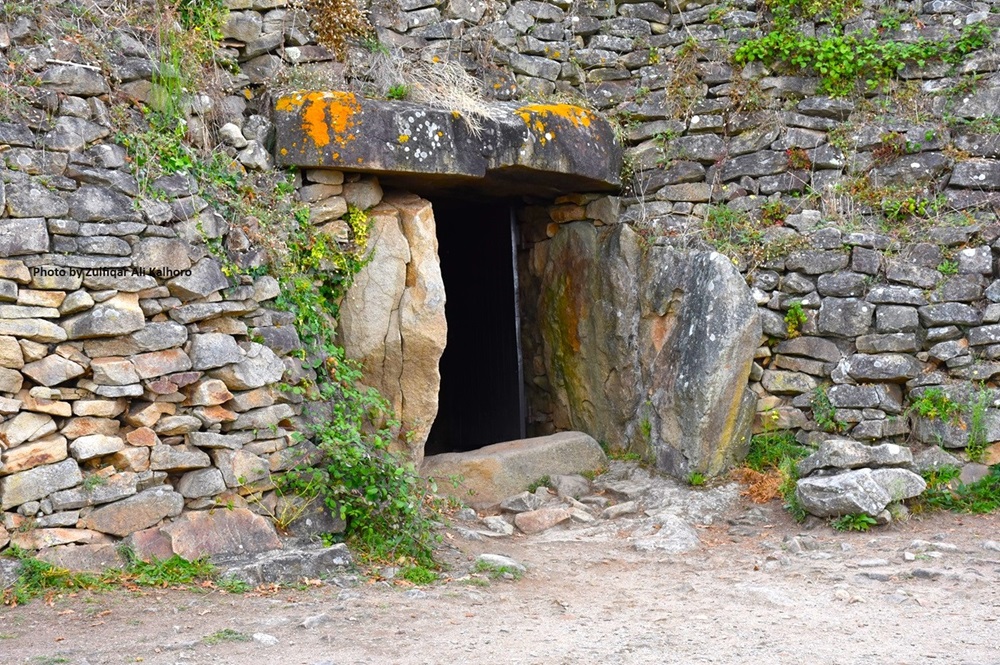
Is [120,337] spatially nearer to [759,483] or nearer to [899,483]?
[759,483]

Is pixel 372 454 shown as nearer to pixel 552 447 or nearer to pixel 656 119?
pixel 552 447

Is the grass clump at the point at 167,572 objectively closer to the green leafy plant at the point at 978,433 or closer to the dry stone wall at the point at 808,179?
the dry stone wall at the point at 808,179

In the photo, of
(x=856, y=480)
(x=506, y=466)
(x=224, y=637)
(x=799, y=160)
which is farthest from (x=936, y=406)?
(x=224, y=637)

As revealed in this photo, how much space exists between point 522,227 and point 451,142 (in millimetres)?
1918

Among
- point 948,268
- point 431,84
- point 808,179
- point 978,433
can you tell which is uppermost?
point 431,84

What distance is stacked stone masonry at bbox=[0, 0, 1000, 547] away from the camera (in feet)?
15.5

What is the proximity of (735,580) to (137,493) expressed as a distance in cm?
299

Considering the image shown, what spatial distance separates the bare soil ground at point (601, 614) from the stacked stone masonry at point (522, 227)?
0.75 meters

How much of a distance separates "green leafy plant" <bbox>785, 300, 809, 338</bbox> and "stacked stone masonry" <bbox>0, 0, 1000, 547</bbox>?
29 mm

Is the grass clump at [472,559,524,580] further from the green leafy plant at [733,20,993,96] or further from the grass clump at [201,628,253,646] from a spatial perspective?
the green leafy plant at [733,20,993,96]

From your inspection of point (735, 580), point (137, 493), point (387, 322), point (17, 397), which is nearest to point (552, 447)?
point (387, 322)

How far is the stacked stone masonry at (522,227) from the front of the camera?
474cm

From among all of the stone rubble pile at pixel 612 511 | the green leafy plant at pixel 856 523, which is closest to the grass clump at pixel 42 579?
the stone rubble pile at pixel 612 511

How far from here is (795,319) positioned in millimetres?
6762
